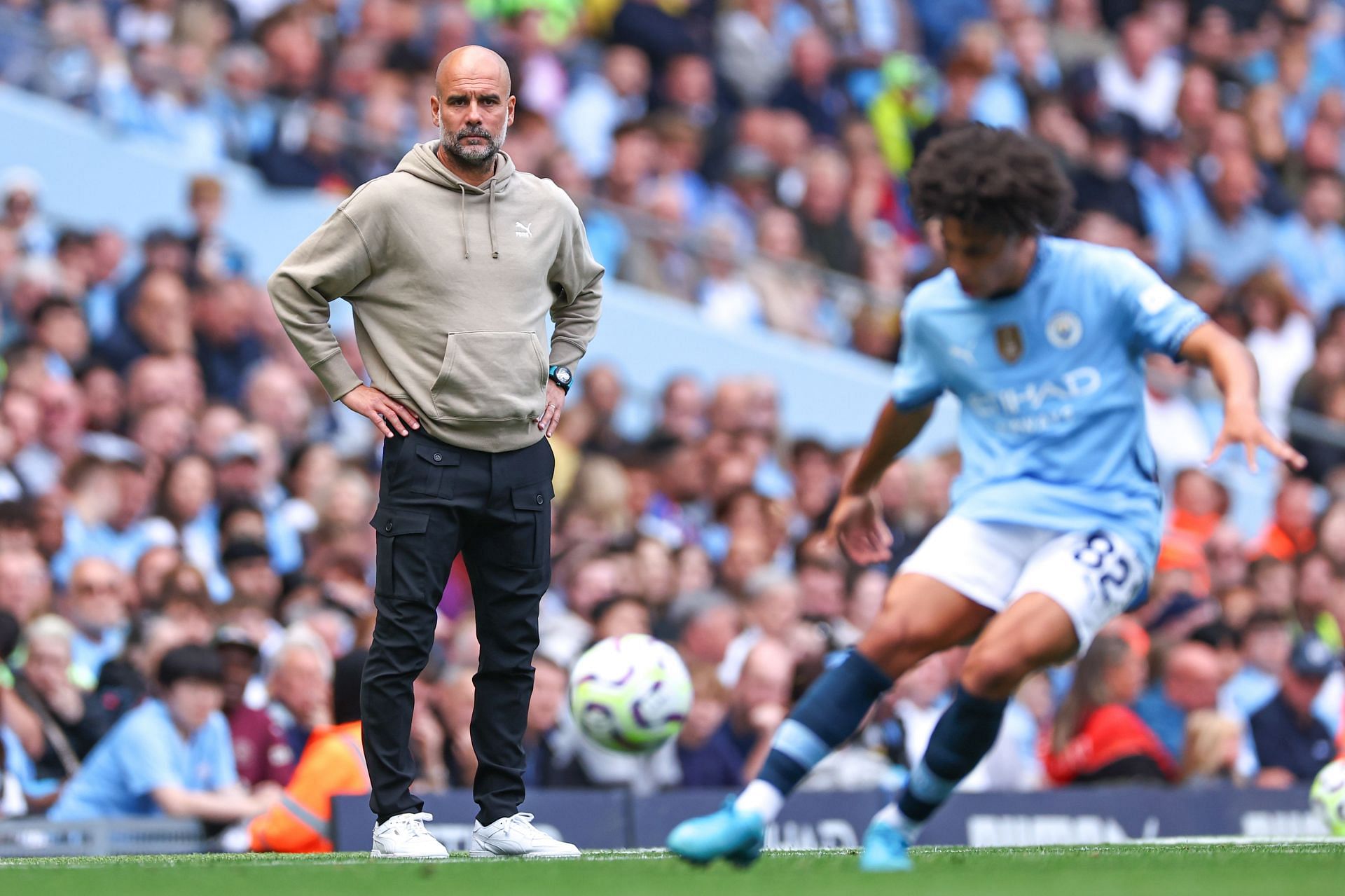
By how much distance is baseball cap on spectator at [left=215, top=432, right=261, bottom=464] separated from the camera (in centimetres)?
1136

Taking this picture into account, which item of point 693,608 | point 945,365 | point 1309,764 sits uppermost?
point 945,365

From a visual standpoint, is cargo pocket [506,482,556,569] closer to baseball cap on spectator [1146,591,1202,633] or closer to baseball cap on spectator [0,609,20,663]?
baseball cap on spectator [0,609,20,663]

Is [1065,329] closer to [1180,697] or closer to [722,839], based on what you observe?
[722,839]

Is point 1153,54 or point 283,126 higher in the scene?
point 1153,54

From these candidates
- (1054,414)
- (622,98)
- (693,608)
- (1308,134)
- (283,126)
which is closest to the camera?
(1054,414)

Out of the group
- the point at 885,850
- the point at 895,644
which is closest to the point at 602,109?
the point at 895,644

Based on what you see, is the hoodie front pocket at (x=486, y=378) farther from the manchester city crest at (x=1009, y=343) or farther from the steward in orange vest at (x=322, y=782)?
the steward in orange vest at (x=322, y=782)

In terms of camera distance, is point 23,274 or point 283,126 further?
point 283,126

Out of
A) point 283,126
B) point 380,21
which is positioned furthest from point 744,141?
point 283,126

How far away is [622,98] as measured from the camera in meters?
17.1

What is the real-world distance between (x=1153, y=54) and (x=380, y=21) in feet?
27.8

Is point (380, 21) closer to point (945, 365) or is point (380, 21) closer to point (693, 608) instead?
point (693, 608)

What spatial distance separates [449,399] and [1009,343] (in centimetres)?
175

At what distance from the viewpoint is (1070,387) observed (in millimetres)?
6543
